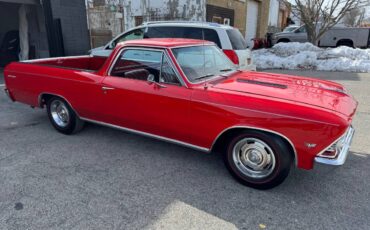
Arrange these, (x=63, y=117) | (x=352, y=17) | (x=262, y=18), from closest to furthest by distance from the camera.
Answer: (x=63, y=117)
(x=262, y=18)
(x=352, y=17)

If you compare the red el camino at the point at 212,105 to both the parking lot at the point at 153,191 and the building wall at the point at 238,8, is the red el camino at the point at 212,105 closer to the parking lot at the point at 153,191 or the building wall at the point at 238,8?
the parking lot at the point at 153,191

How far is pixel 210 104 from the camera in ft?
10.3

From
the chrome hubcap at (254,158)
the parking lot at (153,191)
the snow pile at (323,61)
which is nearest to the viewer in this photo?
the parking lot at (153,191)

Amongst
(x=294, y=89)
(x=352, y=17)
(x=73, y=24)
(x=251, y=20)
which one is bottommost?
(x=294, y=89)

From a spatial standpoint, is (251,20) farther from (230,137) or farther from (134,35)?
(230,137)

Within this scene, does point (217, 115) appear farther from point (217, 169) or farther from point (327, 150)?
point (327, 150)

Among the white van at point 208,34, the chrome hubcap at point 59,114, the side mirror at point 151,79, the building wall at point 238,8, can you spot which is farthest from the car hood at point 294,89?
the building wall at point 238,8

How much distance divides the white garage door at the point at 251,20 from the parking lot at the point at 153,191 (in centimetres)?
1450

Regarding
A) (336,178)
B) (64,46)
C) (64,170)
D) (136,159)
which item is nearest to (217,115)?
(136,159)

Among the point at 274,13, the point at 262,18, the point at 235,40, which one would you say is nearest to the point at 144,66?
the point at 235,40

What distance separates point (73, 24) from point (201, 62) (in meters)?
10.8

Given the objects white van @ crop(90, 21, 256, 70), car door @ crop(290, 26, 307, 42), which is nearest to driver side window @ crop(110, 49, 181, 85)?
white van @ crop(90, 21, 256, 70)

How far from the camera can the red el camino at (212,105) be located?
2.78 metres

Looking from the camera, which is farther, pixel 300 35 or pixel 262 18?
pixel 262 18
